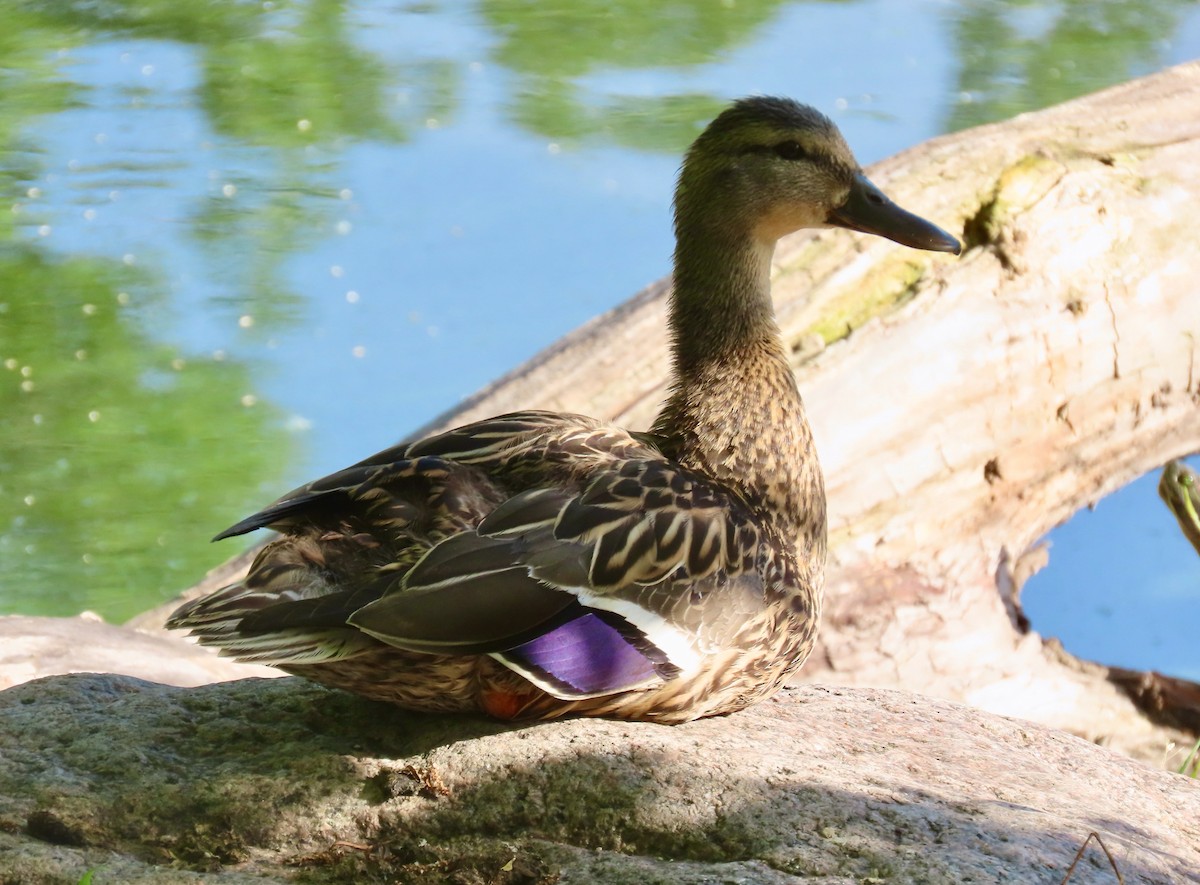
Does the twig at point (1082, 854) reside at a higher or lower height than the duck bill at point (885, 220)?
lower

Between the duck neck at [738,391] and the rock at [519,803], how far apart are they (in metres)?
0.51

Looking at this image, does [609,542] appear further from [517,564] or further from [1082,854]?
[1082,854]

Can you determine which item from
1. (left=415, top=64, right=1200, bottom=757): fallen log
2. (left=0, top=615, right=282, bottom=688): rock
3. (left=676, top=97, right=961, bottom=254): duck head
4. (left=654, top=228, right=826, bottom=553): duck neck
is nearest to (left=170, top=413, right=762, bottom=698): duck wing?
(left=654, top=228, right=826, bottom=553): duck neck

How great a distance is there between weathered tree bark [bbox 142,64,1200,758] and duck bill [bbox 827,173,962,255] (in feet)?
3.89

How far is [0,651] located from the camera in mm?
3859

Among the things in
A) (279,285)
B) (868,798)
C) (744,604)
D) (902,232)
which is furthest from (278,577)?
(279,285)

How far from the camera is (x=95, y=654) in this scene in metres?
4.02

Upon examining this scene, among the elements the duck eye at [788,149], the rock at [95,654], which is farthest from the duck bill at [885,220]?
the rock at [95,654]

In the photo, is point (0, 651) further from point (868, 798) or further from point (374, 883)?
point (868, 798)

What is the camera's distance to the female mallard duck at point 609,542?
2.63 metres

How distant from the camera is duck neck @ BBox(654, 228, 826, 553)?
3.23 metres

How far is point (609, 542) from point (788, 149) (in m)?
1.17

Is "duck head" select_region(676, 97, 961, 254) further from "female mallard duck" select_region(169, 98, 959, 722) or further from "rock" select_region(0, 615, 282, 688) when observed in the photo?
"rock" select_region(0, 615, 282, 688)

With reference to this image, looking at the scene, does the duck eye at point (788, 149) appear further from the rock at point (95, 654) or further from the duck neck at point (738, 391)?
the rock at point (95, 654)
